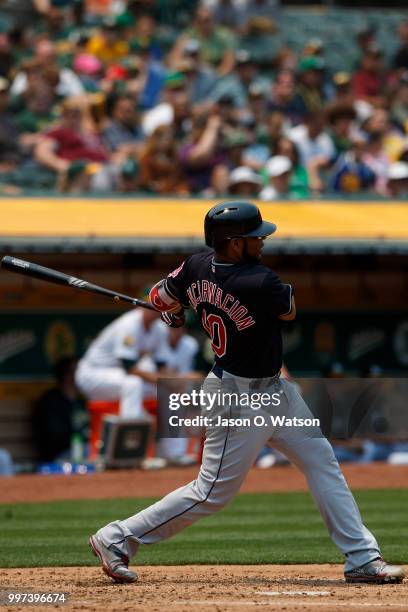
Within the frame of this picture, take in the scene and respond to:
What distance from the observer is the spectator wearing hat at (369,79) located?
16656 mm

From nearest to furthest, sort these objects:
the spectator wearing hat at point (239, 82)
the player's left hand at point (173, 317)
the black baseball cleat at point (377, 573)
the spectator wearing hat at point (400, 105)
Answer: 1. the black baseball cleat at point (377, 573)
2. the player's left hand at point (173, 317)
3. the spectator wearing hat at point (239, 82)
4. the spectator wearing hat at point (400, 105)

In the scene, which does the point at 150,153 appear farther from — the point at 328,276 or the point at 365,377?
the point at 365,377

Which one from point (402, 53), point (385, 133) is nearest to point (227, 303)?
point (385, 133)

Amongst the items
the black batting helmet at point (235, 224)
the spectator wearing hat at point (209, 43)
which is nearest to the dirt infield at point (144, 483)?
the black batting helmet at point (235, 224)

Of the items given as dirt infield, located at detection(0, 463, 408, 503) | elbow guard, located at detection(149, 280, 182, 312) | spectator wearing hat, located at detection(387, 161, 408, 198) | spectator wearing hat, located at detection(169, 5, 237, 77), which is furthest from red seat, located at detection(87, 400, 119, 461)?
elbow guard, located at detection(149, 280, 182, 312)

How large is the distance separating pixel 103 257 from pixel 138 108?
2524mm

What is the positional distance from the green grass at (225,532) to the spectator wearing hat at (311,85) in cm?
632

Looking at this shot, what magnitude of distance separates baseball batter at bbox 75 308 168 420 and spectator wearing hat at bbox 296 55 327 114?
4482mm

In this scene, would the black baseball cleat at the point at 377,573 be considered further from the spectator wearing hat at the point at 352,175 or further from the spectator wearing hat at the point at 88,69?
the spectator wearing hat at the point at 88,69

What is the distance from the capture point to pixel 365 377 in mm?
13406

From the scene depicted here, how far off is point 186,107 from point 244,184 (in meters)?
1.59

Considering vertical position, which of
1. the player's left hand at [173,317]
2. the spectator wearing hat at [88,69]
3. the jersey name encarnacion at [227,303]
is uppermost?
the jersey name encarnacion at [227,303]

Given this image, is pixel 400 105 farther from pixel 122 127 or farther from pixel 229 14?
pixel 122 127

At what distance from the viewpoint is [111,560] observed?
592 centimetres
